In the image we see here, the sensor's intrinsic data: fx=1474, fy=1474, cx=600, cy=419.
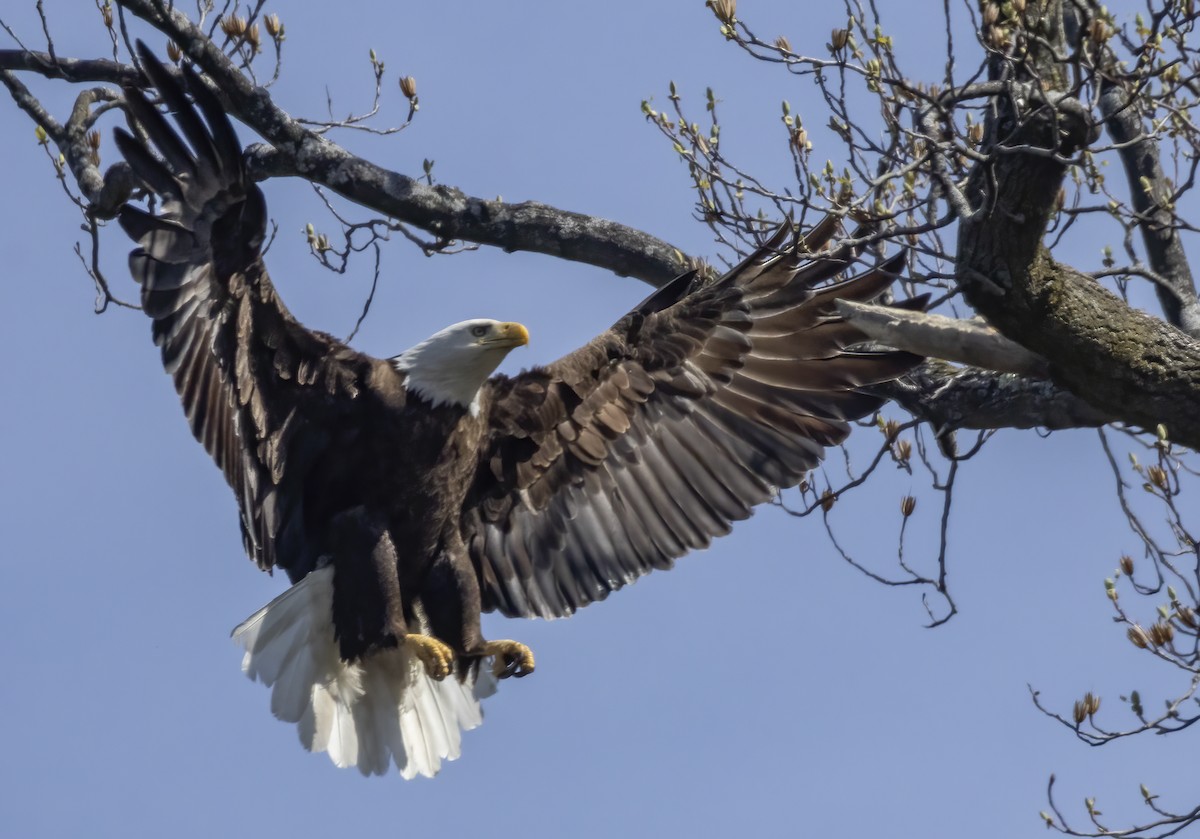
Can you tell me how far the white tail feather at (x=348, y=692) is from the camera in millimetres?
4613

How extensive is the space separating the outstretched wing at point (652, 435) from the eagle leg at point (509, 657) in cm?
21

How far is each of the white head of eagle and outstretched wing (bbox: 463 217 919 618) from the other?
5.6 inches

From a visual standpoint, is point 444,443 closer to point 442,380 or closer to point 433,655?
point 442,380

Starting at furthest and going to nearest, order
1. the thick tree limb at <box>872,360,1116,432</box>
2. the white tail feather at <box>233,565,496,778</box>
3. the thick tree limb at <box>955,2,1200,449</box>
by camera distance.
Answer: the white tail feather at <box>233,565,496,778</box>, the thick tree limb at <box>872,360,1116,432</box>, the thick tree limb at <box>955,2,1200,449</box>

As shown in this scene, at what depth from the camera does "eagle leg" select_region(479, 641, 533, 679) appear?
468 cm

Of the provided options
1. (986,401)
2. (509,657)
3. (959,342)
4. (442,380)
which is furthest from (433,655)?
(959,342)

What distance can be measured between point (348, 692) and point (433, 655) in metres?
0.42

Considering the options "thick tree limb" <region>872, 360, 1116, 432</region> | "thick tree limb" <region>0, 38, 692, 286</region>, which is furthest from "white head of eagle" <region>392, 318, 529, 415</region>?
"thick tree limb" <region>872, 360, 1116, 432</region>

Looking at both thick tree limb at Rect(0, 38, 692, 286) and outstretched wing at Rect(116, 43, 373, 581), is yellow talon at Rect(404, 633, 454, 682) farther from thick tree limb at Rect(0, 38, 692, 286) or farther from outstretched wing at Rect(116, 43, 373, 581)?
thick tree limb at Rect(0, 38, 692, 286)

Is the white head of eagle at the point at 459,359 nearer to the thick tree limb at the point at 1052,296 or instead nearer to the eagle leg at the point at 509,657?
the eagle leg at the point at 509,657

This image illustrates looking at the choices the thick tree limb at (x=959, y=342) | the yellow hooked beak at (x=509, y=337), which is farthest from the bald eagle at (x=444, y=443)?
the thick tree limb at (x=959, y=342)

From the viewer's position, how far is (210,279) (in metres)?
4.05

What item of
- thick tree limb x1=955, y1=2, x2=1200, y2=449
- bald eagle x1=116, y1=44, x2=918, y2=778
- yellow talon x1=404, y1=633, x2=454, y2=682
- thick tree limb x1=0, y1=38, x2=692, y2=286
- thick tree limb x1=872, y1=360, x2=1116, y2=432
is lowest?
thick tree limb x1=955, y1=2, x2=1200, y2=449

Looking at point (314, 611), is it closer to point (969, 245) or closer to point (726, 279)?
point (726, 279)
